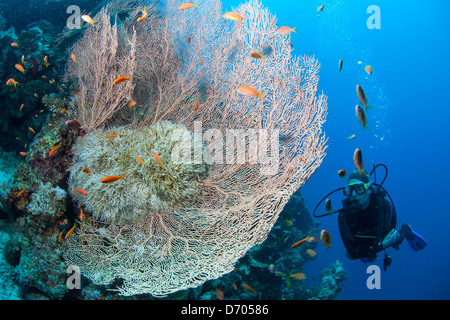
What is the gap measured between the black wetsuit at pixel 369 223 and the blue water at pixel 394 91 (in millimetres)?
39593

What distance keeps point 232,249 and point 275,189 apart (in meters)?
0.93

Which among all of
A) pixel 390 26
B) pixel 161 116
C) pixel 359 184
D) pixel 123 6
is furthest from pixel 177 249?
pixel 390 26

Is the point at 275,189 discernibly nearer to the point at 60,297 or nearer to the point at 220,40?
the point at 60,297

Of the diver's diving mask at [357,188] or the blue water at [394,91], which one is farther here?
the blue water at [394,91]

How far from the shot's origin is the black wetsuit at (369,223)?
11.5 ft

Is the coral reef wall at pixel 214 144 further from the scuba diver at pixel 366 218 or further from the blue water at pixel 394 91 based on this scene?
the blue water at pixel 394 91

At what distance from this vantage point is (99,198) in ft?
9.19

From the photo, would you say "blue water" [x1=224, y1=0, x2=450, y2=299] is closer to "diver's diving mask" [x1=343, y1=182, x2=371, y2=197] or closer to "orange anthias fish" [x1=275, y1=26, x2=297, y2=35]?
"diver's diving mask" [x1=343, y1=182, x2=371, y2=197]

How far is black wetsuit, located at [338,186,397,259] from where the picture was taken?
3.51 m
